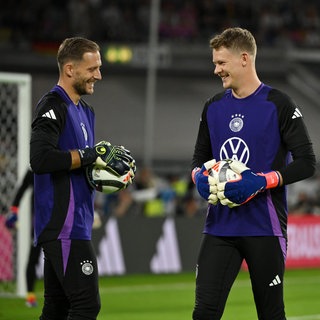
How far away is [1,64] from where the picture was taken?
25906 mm

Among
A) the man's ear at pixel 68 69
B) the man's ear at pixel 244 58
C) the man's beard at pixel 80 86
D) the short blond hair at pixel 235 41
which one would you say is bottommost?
the man's beard at pixel 80 86

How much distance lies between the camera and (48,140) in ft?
18.5

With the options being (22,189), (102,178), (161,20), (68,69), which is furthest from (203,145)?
(161,20)

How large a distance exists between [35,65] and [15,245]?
14501 millimetres

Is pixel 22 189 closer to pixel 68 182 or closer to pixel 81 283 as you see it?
pixel 68 182

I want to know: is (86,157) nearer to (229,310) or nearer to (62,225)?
(62,225)

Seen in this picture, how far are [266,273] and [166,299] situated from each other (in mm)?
6427

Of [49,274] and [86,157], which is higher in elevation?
[86,157]

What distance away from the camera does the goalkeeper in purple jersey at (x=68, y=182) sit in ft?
18.6

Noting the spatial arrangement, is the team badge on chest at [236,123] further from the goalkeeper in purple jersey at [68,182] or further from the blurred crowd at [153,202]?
the blurred crowd at [153,202]

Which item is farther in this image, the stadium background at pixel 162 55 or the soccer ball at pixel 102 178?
the stadium background at pixel 162 55

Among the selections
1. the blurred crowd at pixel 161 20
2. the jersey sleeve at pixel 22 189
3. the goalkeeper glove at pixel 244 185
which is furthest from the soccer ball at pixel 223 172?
the blurred crowd at pixel 161 20

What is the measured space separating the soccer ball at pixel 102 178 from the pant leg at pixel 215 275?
2.35 ft

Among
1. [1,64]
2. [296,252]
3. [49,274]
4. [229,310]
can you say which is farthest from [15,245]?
[1,64]
